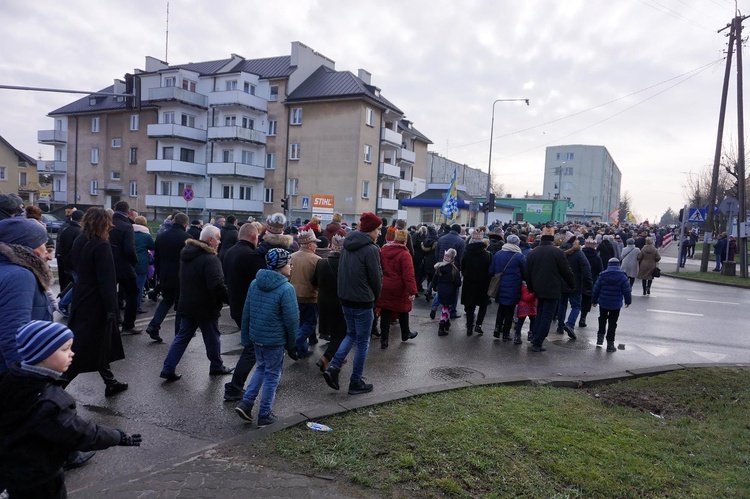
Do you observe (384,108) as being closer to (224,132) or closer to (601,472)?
(224,132)

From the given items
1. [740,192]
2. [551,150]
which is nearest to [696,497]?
[740,192]

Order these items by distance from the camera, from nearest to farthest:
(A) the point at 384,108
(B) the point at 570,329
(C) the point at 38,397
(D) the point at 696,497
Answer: (C) the point at 38,397, (D) the point at 696,497, (B) the point at 570,329, (A) the point at 384,108

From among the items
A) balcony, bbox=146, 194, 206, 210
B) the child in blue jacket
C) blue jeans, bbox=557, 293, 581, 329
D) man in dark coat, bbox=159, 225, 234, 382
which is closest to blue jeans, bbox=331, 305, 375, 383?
man in dark coat, bbox=159, 225, 234, 382

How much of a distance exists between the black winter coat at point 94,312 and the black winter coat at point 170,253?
8.81 feet

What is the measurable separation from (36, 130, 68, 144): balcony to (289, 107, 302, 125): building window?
26.6 m

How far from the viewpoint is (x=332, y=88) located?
43.8 meters

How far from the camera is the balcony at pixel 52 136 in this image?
54188mm

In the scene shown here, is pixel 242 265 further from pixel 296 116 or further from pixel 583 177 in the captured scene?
pixel 583 177

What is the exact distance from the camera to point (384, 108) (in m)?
45.0

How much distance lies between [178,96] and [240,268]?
45519 mm

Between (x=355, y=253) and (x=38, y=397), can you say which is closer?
(x=38, y=397)

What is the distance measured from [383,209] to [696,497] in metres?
43.6

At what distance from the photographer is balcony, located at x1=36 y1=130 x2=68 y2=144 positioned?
54.2m

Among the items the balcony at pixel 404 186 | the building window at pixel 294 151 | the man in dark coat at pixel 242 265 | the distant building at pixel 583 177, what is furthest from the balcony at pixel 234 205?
the distant building at pixel 583 177
